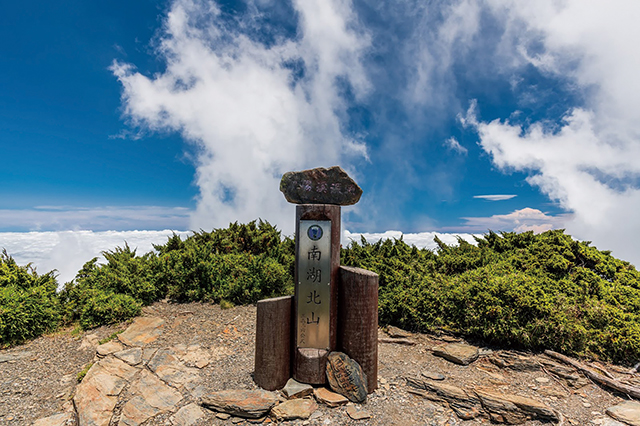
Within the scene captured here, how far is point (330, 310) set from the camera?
4.61 m

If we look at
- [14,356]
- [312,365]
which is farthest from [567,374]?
[14,356]

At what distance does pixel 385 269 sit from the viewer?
784 cm

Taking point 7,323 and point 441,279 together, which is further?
point 441,279

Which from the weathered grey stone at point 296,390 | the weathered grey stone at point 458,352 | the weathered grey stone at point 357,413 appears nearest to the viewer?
the weathered grey stone at point 357,413

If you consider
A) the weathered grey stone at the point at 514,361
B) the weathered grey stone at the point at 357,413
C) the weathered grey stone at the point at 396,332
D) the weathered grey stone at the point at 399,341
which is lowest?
the weathered grey stone at the point at 357,413

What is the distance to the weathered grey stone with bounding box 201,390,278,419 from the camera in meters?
4.18

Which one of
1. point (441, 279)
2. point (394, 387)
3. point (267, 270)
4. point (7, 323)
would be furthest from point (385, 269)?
point (7, 323)

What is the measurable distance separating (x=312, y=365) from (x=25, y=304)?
5.98 m

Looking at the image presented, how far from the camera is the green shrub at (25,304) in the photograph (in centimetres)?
646

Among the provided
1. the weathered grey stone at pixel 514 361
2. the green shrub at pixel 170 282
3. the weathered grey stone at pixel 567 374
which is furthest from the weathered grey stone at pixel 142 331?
the weathered grey stone at pixel 567 374

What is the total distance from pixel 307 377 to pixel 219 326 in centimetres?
259

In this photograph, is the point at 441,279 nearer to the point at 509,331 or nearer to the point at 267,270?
the point at 509,331

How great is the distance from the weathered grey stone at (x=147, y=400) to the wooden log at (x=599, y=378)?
569 centimetres

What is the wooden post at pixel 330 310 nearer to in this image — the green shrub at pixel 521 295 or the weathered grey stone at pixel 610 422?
the green shrub at pixel 521 295
